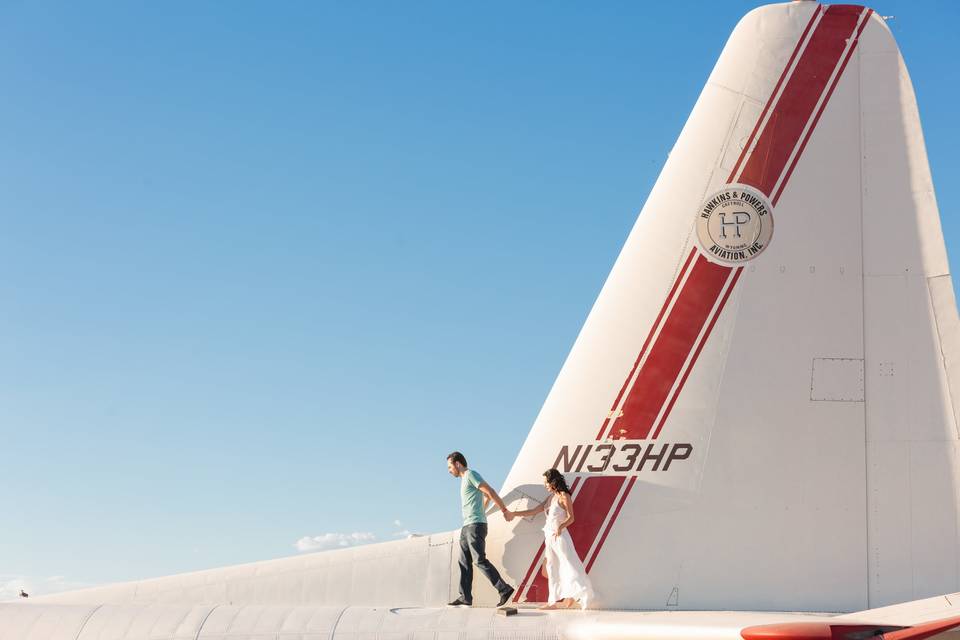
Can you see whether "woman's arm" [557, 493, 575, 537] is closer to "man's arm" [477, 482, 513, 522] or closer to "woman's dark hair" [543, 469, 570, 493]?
"woman's dark hair" [543, 469, 570, 493]

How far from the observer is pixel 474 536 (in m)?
8.40

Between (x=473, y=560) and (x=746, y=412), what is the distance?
244 cm

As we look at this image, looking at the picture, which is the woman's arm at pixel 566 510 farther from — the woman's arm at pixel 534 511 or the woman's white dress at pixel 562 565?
the woman's arm at pixel 534 511

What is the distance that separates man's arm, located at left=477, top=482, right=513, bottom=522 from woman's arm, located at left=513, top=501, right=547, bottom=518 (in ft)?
0.22

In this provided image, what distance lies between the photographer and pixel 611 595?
319 inches

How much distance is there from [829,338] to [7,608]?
674 centimetres

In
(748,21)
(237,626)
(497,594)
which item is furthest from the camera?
(748,21)

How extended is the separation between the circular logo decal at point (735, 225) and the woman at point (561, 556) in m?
2.25

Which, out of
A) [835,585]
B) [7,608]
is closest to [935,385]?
[835,585]

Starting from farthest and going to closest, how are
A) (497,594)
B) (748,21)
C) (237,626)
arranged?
(748,21) → (497,594) → (237,626)

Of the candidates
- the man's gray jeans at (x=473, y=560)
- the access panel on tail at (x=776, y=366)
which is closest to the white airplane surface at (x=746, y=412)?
the access panel on tail at (x=776, y=366)

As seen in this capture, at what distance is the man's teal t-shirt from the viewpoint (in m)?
8.47

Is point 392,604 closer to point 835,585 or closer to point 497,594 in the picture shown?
point 497,594

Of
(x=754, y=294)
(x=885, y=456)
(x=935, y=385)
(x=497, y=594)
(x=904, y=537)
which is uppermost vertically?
(x=754, y=294)
